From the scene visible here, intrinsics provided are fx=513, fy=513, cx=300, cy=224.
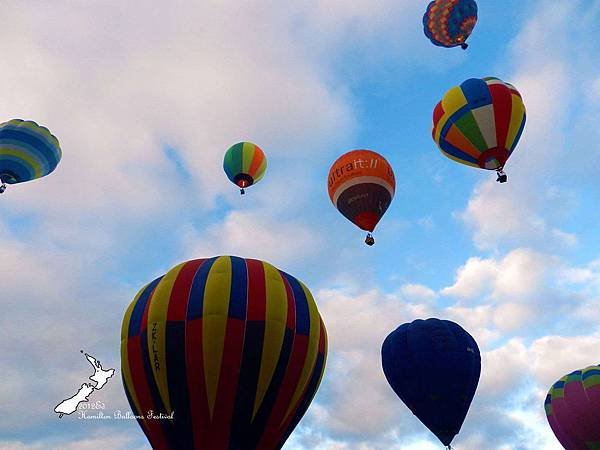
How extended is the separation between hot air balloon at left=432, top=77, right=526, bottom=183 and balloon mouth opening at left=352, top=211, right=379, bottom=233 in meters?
3.97

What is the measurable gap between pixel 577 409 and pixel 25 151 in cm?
2585

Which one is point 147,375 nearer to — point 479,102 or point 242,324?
point 242,324

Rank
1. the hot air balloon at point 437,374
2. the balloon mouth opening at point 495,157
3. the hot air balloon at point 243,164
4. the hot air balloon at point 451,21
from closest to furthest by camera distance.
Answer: the hot air balloon at point 437,374
the balloon mouth opening at point 495,157
the hot air balloon at point 451,21
the hot air balloon at point 243,164

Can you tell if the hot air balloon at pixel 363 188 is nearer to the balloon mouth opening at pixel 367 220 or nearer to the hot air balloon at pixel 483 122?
the balloon mouth opening at pixel 367 220

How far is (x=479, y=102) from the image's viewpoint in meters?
18.9

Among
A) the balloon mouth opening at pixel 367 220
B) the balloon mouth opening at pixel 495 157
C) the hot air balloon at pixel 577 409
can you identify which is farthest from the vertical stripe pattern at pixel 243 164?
the hot air balloon at pixel 577 409

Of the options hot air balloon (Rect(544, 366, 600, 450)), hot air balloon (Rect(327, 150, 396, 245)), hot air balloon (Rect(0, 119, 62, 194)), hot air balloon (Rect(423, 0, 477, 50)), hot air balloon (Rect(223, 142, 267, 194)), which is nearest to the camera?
hot air balloon (Rect(327, 150, 396, 245))

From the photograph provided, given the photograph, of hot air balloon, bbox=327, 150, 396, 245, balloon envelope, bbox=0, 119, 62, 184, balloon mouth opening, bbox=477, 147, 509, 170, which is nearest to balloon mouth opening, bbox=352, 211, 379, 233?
hot air balloon, bbox=327, 150, 396, 245

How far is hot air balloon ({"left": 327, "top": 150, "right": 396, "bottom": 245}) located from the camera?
1972 cm

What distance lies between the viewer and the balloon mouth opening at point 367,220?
64.7ft

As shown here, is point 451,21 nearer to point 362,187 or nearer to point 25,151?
point 362,187

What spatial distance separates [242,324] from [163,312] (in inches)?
70.9

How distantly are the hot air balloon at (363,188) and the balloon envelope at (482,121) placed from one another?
2812mm

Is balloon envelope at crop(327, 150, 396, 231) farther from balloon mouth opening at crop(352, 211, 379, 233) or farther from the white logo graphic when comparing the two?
the white logo graphic
